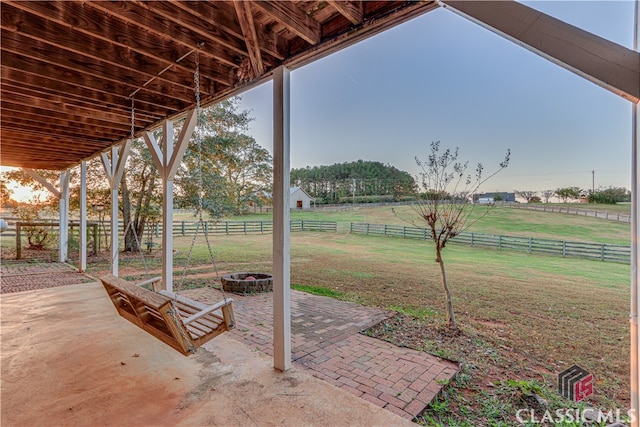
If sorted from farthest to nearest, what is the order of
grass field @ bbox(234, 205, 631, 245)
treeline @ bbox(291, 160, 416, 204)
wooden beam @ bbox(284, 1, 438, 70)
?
1. treeline @ bbox(291, 160, 416, 204)
2. grass field @ bbox(234, 205, 631, 245)
3. wooden beam @ bbox(284, 1, 438, 70)

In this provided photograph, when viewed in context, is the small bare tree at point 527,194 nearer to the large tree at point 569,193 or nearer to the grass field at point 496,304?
the large tree at point 569,193

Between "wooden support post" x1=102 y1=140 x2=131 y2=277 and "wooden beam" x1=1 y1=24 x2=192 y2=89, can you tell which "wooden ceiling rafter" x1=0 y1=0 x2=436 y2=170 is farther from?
"wooden support post" x1=102 y1=140 x2=131 y2=277

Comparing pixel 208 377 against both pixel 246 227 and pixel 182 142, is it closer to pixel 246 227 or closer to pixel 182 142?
pixel 182 142

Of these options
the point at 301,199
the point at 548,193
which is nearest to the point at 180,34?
the point at 548,193

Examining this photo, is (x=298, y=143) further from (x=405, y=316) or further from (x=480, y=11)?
(x=480, y=11)

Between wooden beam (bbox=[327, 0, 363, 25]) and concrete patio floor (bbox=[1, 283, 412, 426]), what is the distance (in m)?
2.60

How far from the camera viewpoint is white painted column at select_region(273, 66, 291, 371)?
2439 millimetres

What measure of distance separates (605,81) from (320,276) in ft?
20.1

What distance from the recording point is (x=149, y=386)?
2.21 meters

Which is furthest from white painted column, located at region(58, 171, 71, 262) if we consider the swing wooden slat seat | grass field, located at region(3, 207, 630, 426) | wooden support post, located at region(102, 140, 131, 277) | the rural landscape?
the swing wooden slat seat

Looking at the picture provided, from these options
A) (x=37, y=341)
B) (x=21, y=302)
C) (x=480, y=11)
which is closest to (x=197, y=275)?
(x=21, y=302)

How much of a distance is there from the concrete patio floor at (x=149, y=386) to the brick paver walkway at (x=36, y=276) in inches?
113

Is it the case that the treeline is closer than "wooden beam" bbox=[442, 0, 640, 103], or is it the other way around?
"wooden beam" bbox=[442, 0, 640, 103]

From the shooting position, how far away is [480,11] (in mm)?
1288
